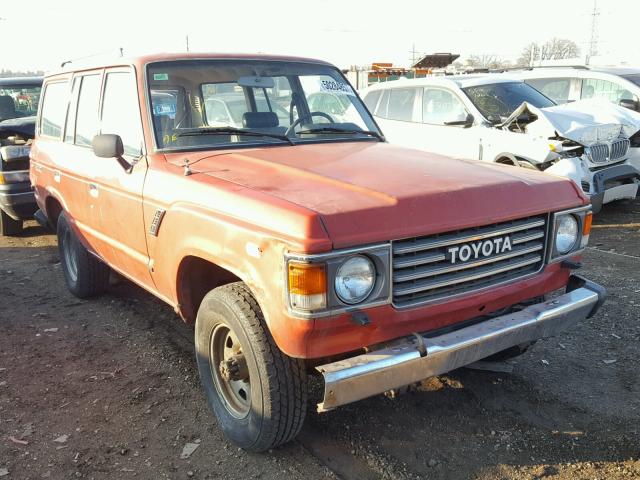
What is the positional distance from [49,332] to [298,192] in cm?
290

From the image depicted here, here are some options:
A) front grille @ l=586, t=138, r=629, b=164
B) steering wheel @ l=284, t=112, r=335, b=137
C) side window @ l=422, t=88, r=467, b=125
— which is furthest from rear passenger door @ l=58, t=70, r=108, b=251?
front grille @ l=586, t=138, r=629, b=164

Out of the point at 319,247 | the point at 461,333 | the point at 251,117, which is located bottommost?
the point at 461,333

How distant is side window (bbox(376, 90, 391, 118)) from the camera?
9180 millimetres

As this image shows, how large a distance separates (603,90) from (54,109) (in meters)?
8.50

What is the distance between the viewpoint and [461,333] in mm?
2621

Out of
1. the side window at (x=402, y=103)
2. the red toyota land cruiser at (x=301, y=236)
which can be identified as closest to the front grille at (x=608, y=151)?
the side window at (x=402, y=103)

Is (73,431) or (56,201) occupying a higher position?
(56,201)

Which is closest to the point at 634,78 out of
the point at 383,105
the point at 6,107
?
the point at 383,105

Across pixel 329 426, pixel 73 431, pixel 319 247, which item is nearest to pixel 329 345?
pixel 319 247

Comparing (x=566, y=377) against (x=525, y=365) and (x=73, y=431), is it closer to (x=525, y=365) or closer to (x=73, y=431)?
(x=525, y=365)

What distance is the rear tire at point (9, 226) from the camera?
763 cm

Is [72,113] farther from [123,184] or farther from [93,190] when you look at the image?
[123,184]

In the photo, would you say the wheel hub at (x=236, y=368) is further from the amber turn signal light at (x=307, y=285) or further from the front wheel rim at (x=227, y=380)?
the amber turn signal light at (x=307, y=285)

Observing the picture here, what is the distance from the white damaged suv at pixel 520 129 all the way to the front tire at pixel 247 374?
5.00m
